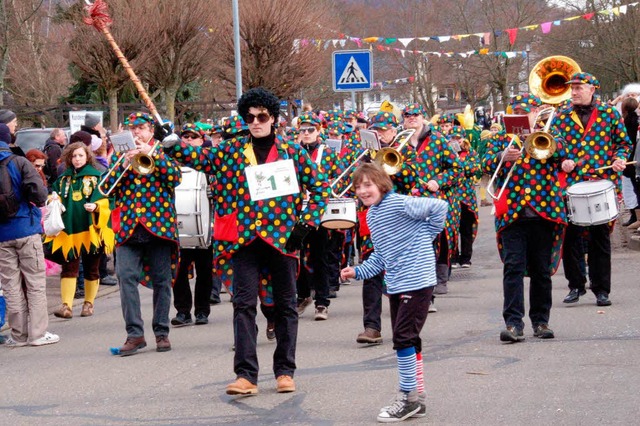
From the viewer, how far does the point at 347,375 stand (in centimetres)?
796

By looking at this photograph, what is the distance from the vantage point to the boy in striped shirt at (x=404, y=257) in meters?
6.71

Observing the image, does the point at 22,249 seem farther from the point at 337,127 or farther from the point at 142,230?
the point at 337,127

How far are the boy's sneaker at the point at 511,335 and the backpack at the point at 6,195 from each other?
4116 millimetres

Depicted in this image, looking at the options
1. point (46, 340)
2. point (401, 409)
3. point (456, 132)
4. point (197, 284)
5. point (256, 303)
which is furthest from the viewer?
point (456, 132)

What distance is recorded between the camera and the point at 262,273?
7.91m

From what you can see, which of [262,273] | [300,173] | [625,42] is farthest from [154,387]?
[625,42]

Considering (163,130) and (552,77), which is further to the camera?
(552,77)

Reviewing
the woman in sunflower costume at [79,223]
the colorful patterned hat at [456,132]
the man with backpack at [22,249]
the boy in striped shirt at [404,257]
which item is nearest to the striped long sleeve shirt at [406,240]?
the boy in striped shirt at [404,257]

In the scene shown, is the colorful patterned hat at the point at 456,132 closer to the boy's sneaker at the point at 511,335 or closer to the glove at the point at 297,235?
the boy's sneaker at the point at 511,335

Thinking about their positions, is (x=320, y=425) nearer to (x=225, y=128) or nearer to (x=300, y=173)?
(x=300, y=173)

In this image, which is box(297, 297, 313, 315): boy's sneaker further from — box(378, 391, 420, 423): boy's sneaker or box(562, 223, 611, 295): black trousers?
box(378, 391, 420, 423): boy's sneaker

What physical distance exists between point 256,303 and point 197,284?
3.41 metres

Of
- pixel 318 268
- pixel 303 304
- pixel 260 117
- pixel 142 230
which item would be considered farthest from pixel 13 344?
pixel 260 117

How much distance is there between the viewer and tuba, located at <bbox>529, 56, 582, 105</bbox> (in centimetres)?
1028
